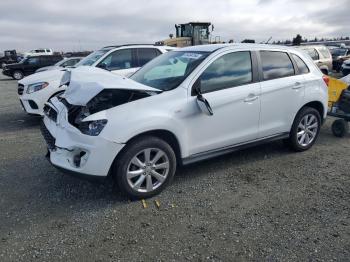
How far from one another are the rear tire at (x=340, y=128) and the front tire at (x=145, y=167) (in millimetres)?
3982

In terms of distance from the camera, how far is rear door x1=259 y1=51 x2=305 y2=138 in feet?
16.1

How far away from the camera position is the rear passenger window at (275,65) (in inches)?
195

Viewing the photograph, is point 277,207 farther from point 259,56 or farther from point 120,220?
point 259,56

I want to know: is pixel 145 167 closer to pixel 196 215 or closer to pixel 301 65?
pixel 196 215

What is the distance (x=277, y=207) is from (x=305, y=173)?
119 cm

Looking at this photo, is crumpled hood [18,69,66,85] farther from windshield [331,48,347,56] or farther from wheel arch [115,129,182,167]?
windshield [331,48,347,56]

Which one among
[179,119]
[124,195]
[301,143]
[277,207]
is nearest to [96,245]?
[124,195]

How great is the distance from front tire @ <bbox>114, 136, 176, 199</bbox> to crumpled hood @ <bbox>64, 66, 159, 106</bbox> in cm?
64

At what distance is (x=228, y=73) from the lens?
4.58m

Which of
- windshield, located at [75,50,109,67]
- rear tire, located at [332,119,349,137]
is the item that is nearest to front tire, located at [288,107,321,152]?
rear tire, located at [332,119,349,137]

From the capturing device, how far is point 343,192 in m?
4.18

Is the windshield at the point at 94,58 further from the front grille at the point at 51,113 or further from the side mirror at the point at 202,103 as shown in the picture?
the side mirror at the point at 202,103

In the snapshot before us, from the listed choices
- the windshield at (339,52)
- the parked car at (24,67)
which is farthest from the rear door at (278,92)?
the windshield at (339,52)

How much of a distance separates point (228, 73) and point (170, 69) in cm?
80
